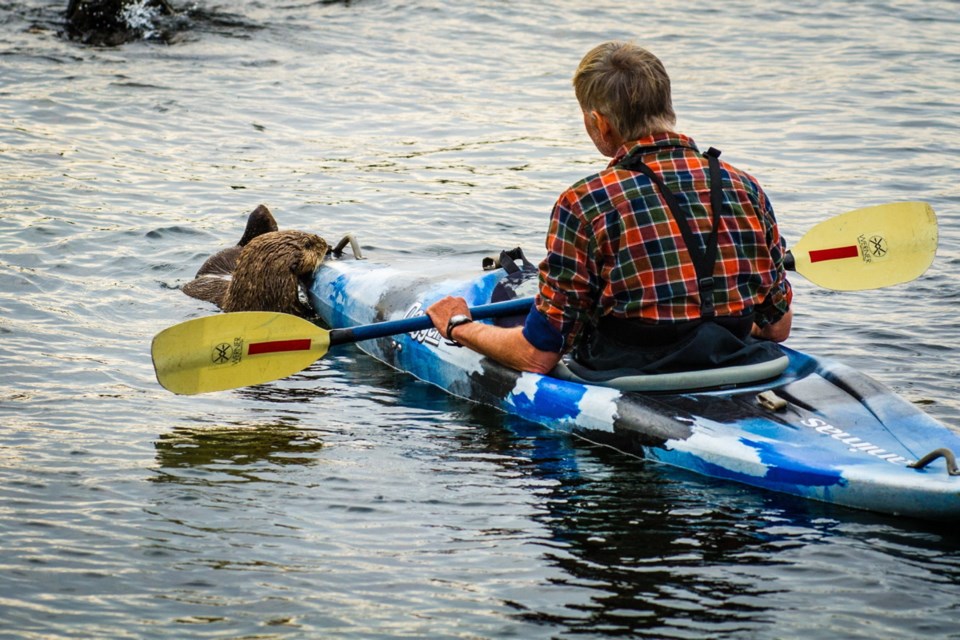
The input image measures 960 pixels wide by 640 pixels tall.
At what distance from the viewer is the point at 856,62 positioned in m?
12.2

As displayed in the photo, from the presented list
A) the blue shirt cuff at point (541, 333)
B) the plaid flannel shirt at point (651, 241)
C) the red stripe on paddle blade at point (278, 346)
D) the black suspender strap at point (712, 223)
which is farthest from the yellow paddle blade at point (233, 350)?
the black suspender strap at point (712, 223)

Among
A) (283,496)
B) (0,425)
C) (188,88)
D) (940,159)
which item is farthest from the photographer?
(188,88)

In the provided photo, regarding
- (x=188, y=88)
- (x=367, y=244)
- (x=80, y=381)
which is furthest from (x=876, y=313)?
(x=188, y=88)

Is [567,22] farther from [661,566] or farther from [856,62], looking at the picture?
[661,566]

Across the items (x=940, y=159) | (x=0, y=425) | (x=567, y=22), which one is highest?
(x=567, y=22)

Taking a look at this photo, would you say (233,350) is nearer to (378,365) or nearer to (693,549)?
(378,365)

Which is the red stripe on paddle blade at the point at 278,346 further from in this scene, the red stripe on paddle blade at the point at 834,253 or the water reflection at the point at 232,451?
the red stripe on paddle blade at the point at 834,253

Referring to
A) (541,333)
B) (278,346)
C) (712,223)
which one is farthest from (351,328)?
(712,223)

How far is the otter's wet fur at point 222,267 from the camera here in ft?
22.1

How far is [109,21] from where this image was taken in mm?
13227

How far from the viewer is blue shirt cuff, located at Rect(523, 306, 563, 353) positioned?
440cm

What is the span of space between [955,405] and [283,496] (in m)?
2.74

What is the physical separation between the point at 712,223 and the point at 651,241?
0.22 meters

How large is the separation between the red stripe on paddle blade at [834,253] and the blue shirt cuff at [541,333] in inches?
53.6
